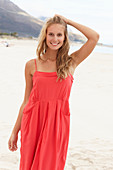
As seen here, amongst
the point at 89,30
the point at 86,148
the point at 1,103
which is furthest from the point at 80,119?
the point at 89,30

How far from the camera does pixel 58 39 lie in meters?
2.01

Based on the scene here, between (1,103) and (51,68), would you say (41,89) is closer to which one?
(51,68)

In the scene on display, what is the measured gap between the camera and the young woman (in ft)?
6.47

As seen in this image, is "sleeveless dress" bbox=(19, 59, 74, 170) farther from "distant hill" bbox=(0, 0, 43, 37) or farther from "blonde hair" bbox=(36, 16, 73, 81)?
"distant hill" bbox=(0, 0, 43, 37)

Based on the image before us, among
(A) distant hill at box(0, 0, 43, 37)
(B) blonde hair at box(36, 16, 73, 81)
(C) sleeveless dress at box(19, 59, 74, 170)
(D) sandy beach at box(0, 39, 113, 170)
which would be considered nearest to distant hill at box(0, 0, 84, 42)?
(A) distant hill at box(0, 0, 43, 37)

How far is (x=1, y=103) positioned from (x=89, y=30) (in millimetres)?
5229

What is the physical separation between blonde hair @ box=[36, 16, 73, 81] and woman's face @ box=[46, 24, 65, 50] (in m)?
0.03

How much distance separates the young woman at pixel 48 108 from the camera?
197cm

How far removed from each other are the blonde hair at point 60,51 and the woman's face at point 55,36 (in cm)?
3

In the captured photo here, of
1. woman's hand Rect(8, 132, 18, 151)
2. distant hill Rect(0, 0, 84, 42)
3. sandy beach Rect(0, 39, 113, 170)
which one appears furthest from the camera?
distant hill Rect(0, 0, 84, 42)

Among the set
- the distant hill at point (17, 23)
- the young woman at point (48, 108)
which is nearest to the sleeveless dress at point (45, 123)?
the young woman at point (48, 108)

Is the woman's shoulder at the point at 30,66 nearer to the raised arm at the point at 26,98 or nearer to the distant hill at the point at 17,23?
the raised arm at the point at 26,98

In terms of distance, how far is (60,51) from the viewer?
2102 mm

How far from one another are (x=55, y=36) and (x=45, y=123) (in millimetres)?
663
